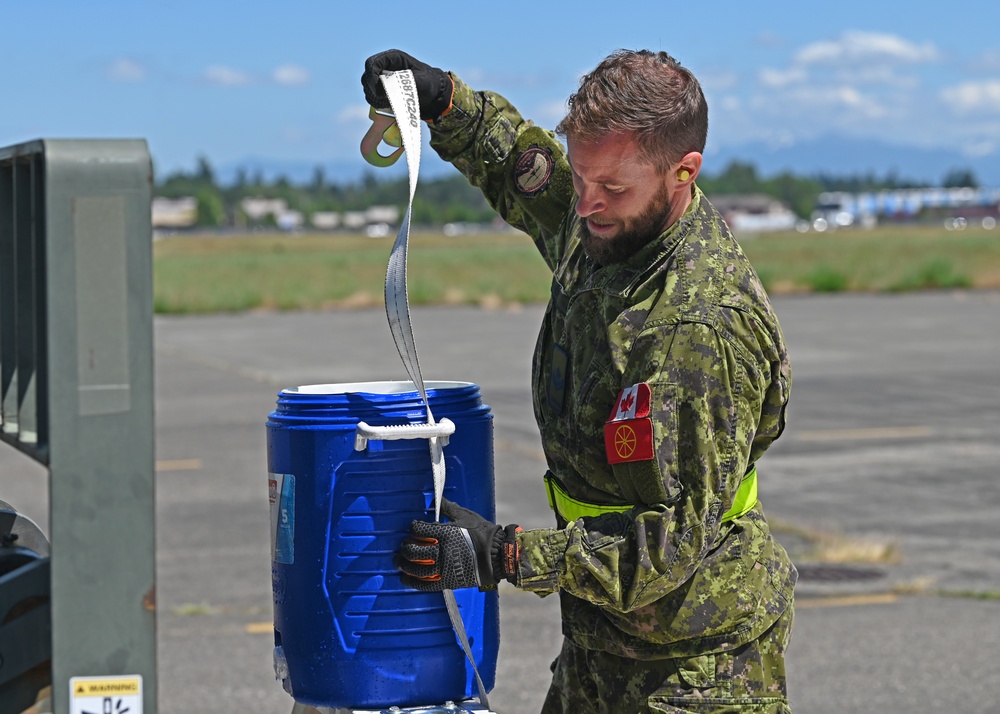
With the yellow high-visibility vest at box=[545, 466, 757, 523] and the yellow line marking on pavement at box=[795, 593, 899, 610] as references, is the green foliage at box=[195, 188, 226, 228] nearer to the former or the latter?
the yellow line marking on pavement at box=[795, 593, 899, 610]

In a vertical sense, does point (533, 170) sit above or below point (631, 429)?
above

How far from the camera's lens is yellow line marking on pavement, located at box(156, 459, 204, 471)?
34.5 ft

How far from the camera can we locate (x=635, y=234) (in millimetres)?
2586

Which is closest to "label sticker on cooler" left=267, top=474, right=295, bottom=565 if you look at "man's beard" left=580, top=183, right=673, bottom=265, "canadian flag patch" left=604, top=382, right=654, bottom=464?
"canadian flag patch" left=604, top=382, right=654, bottom=464

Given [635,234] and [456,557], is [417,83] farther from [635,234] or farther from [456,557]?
[456,557]

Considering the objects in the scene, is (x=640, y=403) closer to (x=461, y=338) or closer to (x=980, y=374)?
(x=980, y=374)

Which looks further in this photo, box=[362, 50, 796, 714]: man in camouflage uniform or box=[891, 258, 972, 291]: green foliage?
box=[891, 258, 972, 291]: green foliage

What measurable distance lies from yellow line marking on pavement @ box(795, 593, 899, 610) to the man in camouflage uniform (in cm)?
406

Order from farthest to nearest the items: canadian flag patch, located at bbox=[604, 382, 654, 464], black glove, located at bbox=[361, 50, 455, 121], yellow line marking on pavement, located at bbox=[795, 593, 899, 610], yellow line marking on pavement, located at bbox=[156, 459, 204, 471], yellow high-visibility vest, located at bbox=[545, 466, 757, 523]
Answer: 1. yellow line marking on pavement, located at bbox=[156, 459, 204, 471]
2. yellow line marking on pavement, located at bbox=[795, 593, 899, 610]
3. black glove, located at bbox=[361, 50, 455, 121]
4. yellow high-visibility vest, located at bbox=[545, 466, 757, 523]
5. canadian flag patch, located at bbox=[604, 382, 654, 464]

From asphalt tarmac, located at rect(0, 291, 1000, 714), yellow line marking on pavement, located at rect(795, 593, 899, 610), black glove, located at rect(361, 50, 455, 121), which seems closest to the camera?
black glove, located at rect(361, 50, 455, 121)

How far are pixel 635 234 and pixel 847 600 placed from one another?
463cm

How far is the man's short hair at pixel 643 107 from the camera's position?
247 cm

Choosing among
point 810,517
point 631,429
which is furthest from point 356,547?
point 810,517

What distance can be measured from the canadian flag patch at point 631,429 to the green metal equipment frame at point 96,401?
3.26 ft
